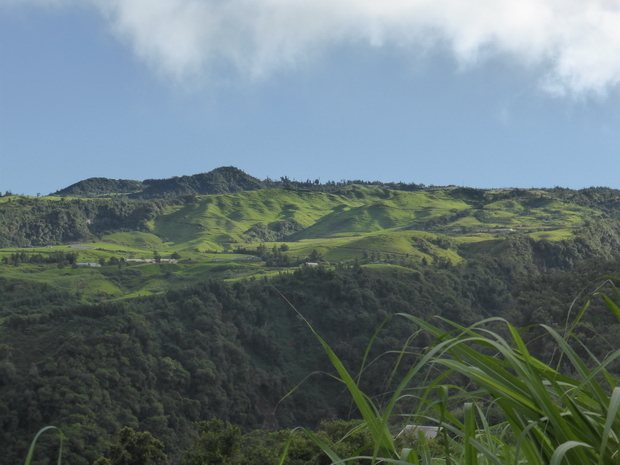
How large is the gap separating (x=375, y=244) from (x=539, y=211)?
41394 millimetres

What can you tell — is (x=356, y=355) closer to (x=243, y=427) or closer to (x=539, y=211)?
(x=243, y=427)

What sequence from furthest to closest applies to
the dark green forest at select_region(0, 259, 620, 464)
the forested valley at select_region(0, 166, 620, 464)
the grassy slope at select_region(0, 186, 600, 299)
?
1. the grassy slope at select_region(0, 186, 600, 299)
2. the dark green forest at select_region(0, 259, 620, 464)
3. the forested valley at select_region(0, 166, 620, 464)

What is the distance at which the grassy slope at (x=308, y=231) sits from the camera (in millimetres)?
66000

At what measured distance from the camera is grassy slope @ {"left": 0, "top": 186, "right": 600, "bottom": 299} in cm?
6600

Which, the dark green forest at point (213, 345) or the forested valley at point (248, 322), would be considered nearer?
the forested valley at point (248, 322)

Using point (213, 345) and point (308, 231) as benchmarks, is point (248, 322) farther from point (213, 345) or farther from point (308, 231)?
point (308, 231)

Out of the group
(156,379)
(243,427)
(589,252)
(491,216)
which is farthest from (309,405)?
(491,216)

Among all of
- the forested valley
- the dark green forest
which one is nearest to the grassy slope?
the forested valley

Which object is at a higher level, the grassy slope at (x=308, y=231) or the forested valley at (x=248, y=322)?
the grassy slope at (x=308, y=231)

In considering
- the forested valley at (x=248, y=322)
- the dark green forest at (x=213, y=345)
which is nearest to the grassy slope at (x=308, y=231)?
the forested valley at (x=248, y=322)

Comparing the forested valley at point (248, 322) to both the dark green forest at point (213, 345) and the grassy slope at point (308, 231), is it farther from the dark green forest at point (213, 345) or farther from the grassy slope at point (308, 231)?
the grassy slope at point (308, 231)

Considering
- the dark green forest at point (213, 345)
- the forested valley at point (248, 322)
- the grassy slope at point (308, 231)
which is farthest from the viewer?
the grassy slope at point (308, 231)

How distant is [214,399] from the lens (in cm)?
3884

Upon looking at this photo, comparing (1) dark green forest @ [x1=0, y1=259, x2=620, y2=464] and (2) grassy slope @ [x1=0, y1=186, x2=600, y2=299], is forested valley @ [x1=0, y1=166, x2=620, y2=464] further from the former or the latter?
(2) grassy slope @ [x1=0, y1=186, x2=600, y2=299]
